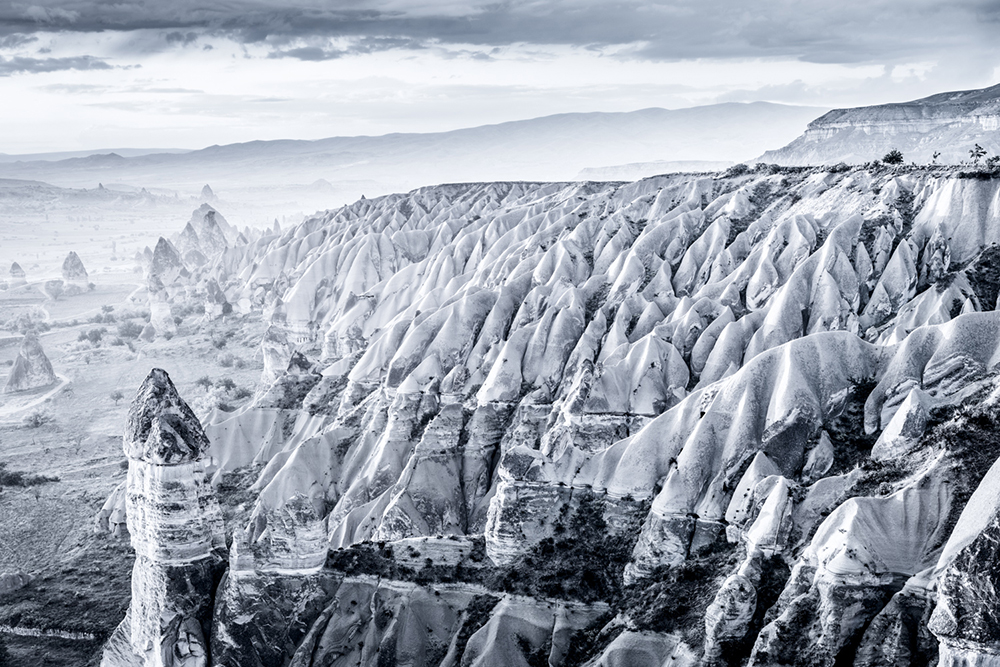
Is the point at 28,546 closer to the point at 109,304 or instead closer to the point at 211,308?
the point at 211,308


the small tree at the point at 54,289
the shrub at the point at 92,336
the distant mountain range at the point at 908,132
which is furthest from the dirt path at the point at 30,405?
the distant mountain range at the point at 908,132

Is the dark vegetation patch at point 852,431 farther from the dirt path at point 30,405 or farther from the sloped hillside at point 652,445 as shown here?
the dirt path at point 30,405

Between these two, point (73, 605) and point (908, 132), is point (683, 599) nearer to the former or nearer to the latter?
point (73, 605)

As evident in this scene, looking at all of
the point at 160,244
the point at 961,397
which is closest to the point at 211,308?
the point at 160,244

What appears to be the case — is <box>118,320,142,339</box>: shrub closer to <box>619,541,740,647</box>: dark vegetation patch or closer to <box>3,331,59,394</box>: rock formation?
<box>3,331,59,394</box>: rock formation

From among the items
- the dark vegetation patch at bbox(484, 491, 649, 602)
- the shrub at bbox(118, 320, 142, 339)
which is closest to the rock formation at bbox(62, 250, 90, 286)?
the shrub at bbox(118, 320, 142, 339)

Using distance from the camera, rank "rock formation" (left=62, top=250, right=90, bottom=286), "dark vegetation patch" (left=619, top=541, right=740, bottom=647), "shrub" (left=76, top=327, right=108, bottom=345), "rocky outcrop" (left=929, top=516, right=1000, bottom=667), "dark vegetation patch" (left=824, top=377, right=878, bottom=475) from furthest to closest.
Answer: "rock formation" (left=62, top=250, right=90, bottom=286) → "shrub" (left=76, top=327, right=108, bottom=345) → "dark vegetation patch" (left=824, top=377, right=878, bottom=475) → "dark vegetation patch" (left=619, top=541, right=740, bottom=647) → "rocky outcrop" (left=929, top=516, right=1000, bottom=667)
